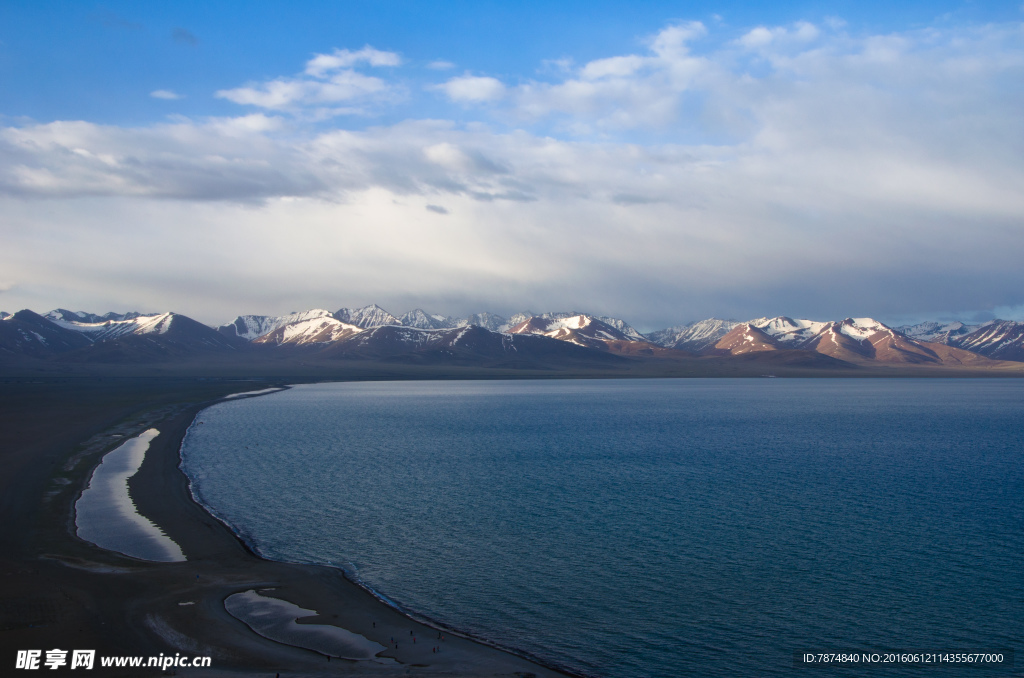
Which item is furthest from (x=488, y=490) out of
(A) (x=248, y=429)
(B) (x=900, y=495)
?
(A) (x=248, y=429)

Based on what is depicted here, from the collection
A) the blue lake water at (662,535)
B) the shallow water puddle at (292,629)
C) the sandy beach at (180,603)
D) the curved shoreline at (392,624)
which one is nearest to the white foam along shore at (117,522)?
the sandy beach at (180,603)

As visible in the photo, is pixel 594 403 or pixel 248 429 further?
pixel 594 403

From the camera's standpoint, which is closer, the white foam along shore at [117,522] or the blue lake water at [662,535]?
the blue lake water at [662,535]

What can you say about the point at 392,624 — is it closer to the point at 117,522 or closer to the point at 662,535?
the point at 662,535

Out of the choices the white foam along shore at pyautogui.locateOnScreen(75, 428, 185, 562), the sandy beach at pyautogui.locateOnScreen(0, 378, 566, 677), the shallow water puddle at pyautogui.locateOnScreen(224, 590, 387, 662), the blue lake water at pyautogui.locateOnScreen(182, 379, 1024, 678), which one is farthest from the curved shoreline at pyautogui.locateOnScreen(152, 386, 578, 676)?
the white foam along shore at pyautogui.locateOnScreen(75, 428, 185, 562)

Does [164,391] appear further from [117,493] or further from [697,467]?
[697,467]

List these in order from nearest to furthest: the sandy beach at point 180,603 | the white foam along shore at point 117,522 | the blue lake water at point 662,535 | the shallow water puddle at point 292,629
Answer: the sandy beach at point 180,603
the shallow water puddle at point 292,629
the blue lake water at point 662,535
the white foam along shore at point 117,522

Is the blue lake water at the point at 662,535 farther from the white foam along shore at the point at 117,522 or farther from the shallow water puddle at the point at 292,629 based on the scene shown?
the white foam along shore at the point at 117,522
